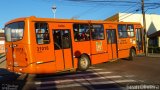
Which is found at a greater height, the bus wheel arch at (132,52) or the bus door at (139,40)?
the bus door at (139,40)

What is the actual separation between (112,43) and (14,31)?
308 inches

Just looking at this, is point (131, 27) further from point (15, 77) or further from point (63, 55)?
point (15, 77)

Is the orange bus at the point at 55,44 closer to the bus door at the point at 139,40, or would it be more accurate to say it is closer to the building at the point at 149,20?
the bus door at the point at 139,40

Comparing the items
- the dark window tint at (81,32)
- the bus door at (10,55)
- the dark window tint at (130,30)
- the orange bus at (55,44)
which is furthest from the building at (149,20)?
the bus door at (10,55)

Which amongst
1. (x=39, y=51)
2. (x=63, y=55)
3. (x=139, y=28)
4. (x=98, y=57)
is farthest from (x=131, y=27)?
(x=39, y=51)

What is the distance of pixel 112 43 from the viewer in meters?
21.6

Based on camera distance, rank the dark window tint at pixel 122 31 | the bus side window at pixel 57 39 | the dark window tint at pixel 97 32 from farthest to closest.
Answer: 1. the dark window tint at pixel 122 31
2. the dark window tint at pixel 97 32
3. the bus side window at pixel 57 39

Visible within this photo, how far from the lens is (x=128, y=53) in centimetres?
2364

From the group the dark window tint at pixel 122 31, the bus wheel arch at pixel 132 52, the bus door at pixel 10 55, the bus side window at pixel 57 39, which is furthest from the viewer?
the bus wheel arch at pixel 132 52

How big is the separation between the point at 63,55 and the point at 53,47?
0.84 m

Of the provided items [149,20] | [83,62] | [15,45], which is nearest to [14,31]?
[15,45]

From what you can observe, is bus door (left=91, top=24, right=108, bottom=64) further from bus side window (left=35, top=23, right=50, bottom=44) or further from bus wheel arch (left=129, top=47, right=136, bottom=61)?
bus side window (left=35, top=23, right=50, bottom=44)

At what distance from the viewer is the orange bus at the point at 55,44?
15.3 meters

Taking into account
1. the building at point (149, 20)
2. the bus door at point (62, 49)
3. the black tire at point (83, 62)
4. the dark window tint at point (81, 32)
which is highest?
the building at point (149, 20)
